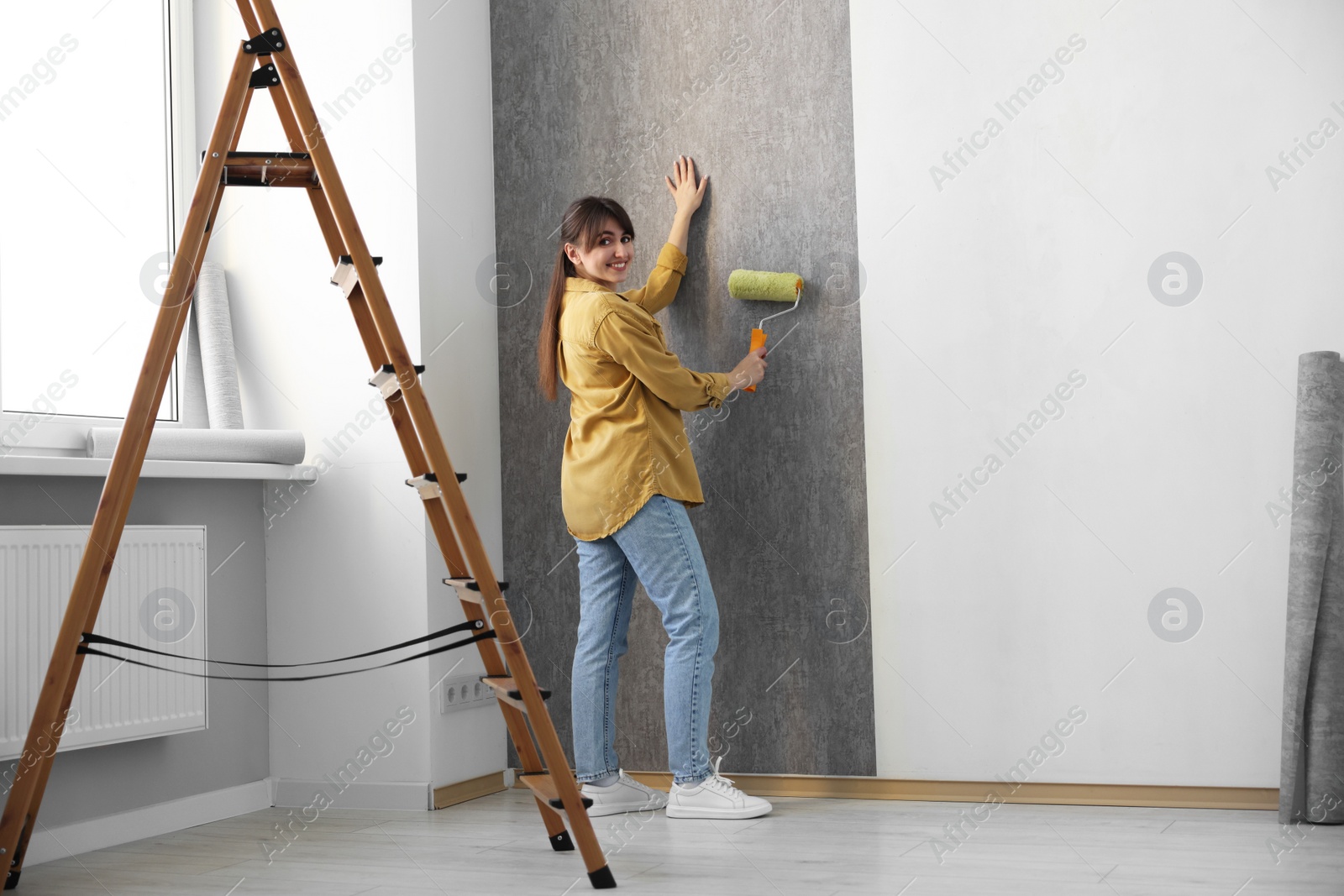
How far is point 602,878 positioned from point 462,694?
3.50ft

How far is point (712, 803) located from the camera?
8.93ft

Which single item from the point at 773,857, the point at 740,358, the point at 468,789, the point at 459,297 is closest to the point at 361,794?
the point at 468,789

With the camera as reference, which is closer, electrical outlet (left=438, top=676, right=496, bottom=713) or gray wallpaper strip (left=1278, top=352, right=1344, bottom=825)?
gray wallpaper strip (left=1278, top=352, right=1344, bottom=825)

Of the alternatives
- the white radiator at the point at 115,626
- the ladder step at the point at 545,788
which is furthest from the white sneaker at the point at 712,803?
the white radiator at the point at 115,626

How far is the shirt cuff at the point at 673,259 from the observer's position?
300cm

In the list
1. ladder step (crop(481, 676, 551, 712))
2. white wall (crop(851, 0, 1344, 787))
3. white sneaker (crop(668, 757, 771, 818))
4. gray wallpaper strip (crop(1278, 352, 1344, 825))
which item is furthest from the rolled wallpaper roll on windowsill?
gray wallpaper strip (crop(1278, 352, 1344, 825))

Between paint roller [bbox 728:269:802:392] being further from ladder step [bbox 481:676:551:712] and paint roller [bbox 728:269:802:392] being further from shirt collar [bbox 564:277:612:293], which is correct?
ladder step [bbox 481:676:551:712]

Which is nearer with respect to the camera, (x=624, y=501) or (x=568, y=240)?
(x=624, y=501)

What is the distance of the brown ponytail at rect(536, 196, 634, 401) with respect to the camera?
282 cm

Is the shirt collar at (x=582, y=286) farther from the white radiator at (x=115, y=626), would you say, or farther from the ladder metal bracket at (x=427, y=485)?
the white radiator at (x=115, y=626)

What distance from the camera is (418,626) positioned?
2.98 metres

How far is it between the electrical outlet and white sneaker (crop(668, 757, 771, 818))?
1.91 feet

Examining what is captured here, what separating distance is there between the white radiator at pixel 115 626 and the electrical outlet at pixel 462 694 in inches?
22.5

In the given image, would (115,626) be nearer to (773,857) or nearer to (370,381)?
(370,381)
